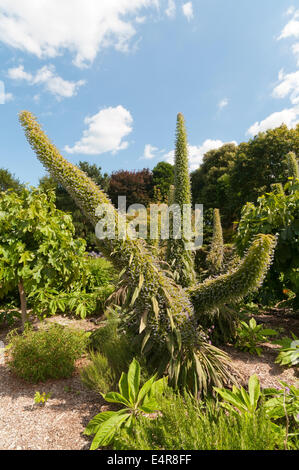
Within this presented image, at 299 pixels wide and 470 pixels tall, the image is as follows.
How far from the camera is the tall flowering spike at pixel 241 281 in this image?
5.82ft

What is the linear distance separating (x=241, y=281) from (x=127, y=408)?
1380 mm

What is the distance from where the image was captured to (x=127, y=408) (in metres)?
1.97

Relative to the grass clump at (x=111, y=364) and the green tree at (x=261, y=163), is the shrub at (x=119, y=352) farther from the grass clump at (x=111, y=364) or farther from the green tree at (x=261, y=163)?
the green tree at (x=261, y=163)

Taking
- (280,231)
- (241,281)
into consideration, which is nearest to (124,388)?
(241,281)

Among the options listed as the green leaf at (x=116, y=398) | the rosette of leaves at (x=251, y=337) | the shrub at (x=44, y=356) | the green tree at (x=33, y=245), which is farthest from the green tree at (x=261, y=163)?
the green leaf at (x=116, y=398)

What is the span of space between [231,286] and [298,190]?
7.31 ft

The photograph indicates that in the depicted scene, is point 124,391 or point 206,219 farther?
point 206,219

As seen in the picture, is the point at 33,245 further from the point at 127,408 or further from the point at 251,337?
the point at 251,337

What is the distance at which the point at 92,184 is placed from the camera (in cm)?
194

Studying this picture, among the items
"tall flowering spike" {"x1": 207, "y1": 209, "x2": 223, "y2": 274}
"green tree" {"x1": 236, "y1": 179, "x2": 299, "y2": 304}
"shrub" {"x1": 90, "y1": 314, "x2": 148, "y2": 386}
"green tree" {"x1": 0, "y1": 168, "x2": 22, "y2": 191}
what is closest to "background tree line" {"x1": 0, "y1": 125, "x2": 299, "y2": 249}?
"green tree" {"x1": 0, "y1": 168, "x2": 22, "y2": 191}

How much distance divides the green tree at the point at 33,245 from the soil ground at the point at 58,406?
1208 mm

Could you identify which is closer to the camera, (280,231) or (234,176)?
(280,231)

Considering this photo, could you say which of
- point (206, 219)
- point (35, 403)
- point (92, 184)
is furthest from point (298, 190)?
point (206, 219)

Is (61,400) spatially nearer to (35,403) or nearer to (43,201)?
(35,403)
